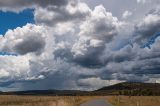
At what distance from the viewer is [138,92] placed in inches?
6304

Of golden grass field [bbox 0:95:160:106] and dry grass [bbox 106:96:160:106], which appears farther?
golden grass field [bbox 0:95:160:106]

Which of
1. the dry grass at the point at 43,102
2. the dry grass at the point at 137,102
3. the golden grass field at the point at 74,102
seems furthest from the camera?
the dry grass at the point at 43,102

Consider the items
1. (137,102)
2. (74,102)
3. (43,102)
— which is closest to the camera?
(137,102)

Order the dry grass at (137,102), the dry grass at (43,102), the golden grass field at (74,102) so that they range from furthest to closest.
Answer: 1. the dry grass at (43,102)
2. the golden grass field at (74,102)
3. the dry grass at (137,102)

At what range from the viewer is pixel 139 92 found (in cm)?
15912

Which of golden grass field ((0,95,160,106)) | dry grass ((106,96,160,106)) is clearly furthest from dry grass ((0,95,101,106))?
dry grass ((106,96,160,106))

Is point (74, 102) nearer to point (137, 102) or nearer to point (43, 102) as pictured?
point (43, 102)

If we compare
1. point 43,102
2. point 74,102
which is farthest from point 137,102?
point 74,102

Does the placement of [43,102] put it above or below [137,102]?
above

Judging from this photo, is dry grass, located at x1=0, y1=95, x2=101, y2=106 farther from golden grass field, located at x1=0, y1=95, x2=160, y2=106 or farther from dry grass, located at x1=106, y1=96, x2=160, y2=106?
dry grass, located at x1=106, y1=96, x2=160, y2=106

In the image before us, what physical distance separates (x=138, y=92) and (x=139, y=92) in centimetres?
105

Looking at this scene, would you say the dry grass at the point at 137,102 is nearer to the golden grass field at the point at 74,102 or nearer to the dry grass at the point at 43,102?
the golden grass field at the point at 74,102

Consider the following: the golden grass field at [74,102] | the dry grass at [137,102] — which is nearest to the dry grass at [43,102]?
the golden grass field at [74,102]

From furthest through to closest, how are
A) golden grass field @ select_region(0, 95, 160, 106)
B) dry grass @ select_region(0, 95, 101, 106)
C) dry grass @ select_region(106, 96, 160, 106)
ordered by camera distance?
1. dry grass @ select_region(0, 95, 101, 106)
2. golden grass field @ select_region(0, 95, 160, 106)
3. dry grass @ select_region(106, 96, 160, 106)
